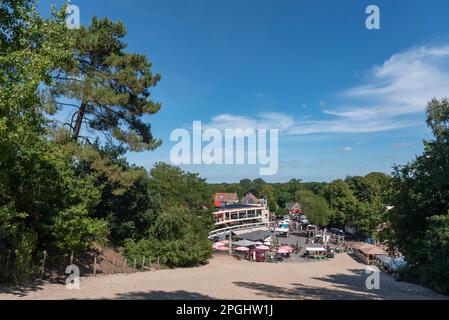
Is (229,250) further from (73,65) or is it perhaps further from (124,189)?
(73,65)

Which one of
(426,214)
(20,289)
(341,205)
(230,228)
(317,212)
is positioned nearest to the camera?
(20,289)

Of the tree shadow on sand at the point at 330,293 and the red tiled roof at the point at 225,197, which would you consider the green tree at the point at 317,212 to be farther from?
the tree shadow on sand at the point at 330,293

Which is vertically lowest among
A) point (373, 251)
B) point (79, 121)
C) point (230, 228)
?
point (230, 228)

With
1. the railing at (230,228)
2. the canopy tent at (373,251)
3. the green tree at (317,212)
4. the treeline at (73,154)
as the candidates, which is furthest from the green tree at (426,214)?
the green tree at (317,212)

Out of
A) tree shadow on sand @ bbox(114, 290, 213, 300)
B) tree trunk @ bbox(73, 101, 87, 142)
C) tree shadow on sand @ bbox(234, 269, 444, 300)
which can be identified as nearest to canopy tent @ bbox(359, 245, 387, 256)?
tree shadow on sand @ bbox(234, 269, 444, 300)

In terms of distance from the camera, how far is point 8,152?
934cm

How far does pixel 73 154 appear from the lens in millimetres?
19391

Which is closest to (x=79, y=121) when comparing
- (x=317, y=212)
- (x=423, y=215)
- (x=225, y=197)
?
(x=423, y=215)

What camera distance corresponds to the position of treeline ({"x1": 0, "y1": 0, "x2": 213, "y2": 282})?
9094 mm

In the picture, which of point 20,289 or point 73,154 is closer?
point 20,289

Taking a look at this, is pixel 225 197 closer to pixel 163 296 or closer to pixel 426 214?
pixel 426 214

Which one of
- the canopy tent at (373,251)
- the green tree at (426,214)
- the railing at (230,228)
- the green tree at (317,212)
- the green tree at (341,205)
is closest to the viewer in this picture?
the green tree at (426,214)

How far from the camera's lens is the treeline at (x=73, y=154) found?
909 cm
